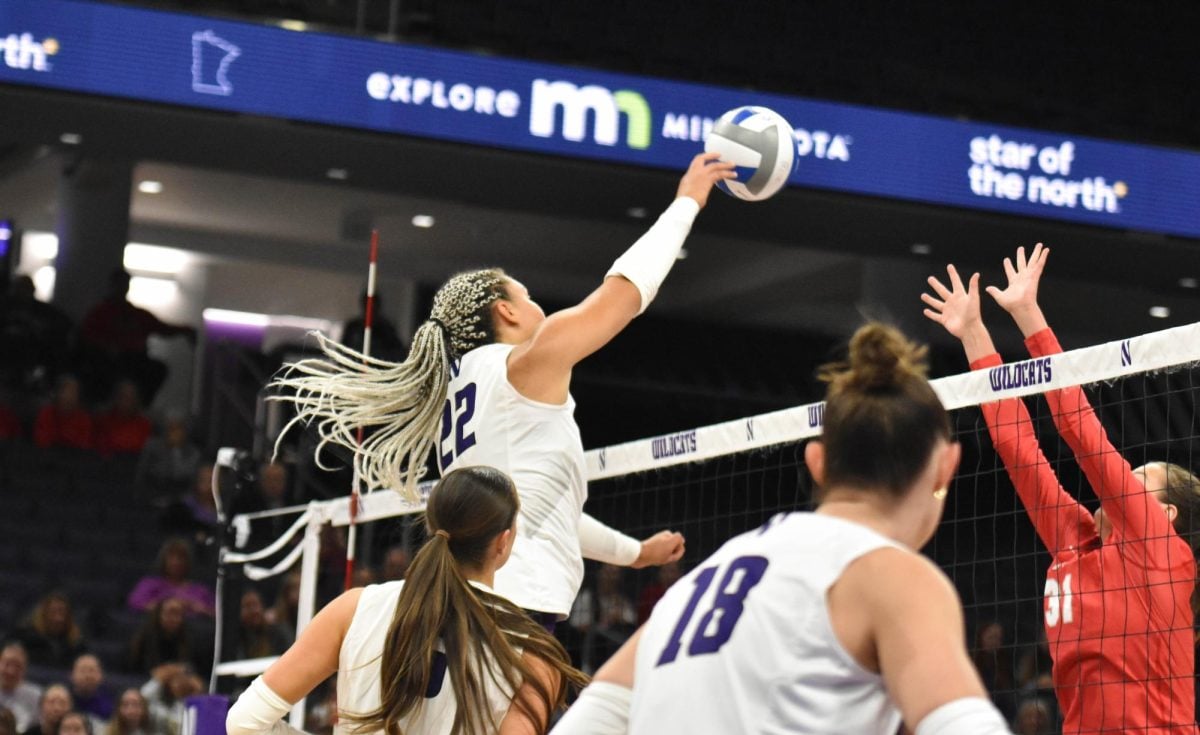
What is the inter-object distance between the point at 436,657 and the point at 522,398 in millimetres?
996

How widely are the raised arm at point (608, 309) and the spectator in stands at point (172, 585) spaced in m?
8.17

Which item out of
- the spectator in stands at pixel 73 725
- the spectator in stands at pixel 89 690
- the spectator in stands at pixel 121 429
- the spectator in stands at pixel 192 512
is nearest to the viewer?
the spectator in stands at pixel 73 725

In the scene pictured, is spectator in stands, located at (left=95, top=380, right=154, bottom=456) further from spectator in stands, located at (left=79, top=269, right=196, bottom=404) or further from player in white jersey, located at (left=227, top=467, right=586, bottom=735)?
player in white jersey, located at (left=227, top=467, right=586, bottom=735)

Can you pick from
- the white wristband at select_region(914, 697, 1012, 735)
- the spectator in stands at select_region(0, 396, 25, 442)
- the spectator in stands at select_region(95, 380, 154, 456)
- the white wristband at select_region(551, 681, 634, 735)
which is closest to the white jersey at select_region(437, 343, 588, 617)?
the white wristband at select_region(551, 681, 634, 735)

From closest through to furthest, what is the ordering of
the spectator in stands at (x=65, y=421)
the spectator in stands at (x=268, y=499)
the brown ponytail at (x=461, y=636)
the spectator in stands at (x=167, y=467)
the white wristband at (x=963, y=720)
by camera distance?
the white wristband at (x=963, y=720)
the brown ponytail at (x=461, y=636)
the spectator in stands at (x=268, y=499)
the spectator in stands at (x=167, y=467)
the spectator in stands at (x=65, y=421)

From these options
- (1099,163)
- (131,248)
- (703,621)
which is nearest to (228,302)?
(131,248)

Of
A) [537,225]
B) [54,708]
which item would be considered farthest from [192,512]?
[537,225]

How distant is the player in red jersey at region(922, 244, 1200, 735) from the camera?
152 inches

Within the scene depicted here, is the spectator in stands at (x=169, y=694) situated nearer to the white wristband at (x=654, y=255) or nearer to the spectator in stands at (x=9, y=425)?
the spectator in stands at (x=9, y=425)

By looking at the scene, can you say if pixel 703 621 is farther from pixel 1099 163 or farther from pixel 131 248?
pixel 131 248

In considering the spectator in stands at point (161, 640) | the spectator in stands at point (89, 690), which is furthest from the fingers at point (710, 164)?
the spectator in stands at point (161, 640)

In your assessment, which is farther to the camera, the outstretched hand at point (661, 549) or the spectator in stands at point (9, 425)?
the spectator in stands at point (9, 425)

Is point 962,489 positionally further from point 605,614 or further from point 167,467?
point 167,467

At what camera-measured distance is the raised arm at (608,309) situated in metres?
3.86
